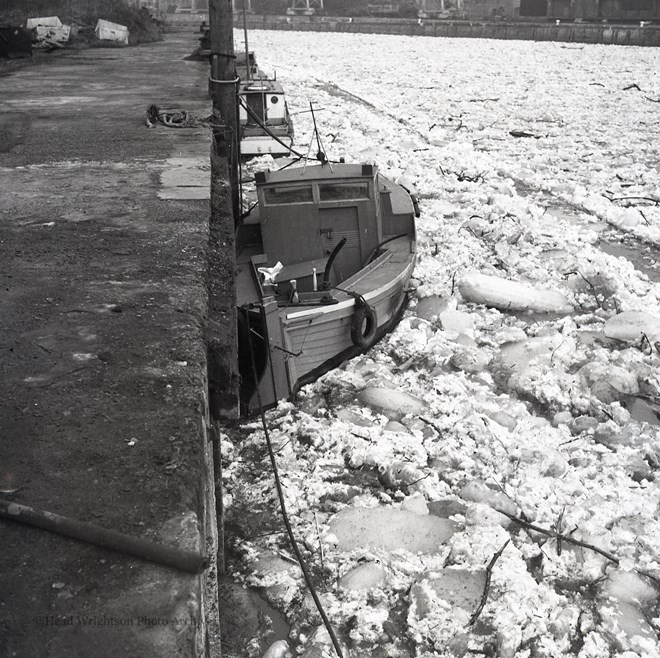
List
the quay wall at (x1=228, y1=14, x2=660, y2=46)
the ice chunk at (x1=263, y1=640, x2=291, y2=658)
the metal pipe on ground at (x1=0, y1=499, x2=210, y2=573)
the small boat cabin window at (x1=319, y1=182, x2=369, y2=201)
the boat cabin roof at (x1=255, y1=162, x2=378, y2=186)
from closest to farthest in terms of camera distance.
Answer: the metal pipe on ground at (x1=0, y1=499, x2=210, y2=573) < the ice chunk at (x1=263, y1=640, x2=291, y2=658) < the boat cabin roof at (x1=255, y1=162, x2=378, y2=186) < the small boat cabin window at (x1=319, y1=182, x2=369, y2=201) < the quay wall at (x1=228, y1=14, x2=660, y2=46)

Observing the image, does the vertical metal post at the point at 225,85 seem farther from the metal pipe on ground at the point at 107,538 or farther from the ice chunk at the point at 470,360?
the metal pipe on ground at the point at 107,538

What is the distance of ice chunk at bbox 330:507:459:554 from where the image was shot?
13.8 ft

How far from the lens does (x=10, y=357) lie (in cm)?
309

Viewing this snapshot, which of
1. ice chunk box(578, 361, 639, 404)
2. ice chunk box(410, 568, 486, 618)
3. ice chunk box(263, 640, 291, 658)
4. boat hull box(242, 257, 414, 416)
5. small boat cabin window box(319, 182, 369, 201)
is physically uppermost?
small boat cabin window box(319, 182, 369, 201)

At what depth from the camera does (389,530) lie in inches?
170

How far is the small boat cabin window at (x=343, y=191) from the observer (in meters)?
7.40

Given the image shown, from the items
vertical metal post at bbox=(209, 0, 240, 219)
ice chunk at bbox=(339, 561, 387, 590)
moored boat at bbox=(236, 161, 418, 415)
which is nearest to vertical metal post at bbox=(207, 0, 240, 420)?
vertical metal post at bbox=(209, 0, 240, 219)

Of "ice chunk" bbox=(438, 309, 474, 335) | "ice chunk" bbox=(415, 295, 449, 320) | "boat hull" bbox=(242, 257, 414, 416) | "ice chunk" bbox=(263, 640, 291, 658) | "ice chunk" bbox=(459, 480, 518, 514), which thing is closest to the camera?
"ice chunk" bbox=(263, 640, 291, 658)

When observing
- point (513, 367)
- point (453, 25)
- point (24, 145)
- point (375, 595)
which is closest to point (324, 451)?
point (375, 595)

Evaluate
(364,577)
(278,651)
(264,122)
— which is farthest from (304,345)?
(264,122)

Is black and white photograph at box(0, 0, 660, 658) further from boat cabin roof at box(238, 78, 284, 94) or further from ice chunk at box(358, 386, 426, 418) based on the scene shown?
boat cabin roof at box(238, 78, 284, 94)

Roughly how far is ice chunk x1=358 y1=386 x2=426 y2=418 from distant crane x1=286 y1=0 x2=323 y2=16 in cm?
5737

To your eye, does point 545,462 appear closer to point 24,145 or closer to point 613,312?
point 613,312

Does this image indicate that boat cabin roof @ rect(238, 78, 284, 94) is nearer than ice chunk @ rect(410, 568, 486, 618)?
No
